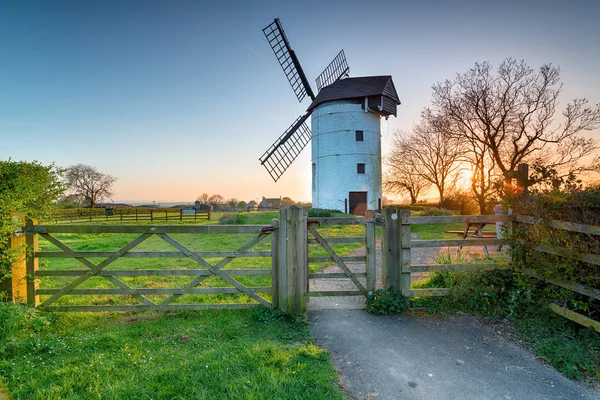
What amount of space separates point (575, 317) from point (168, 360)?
17.0 feet

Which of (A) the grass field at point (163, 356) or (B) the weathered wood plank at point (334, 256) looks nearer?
(A) the grass field at point (163, 356)

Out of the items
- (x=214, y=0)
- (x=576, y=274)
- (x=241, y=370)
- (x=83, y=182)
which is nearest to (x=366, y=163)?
(x=214, y=0)

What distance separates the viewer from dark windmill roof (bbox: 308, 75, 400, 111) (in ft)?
74.2

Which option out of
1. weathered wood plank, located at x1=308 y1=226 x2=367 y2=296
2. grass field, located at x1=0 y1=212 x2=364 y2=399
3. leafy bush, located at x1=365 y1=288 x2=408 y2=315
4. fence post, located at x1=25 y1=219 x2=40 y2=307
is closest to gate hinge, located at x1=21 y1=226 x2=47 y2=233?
fence post, located at x1=25 y1=219 x2=40 y2=307

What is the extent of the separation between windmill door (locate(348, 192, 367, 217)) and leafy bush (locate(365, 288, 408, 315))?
733 inches

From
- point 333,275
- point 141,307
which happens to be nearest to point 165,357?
point 141,307

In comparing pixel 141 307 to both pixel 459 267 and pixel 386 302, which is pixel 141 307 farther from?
pixel 459 267

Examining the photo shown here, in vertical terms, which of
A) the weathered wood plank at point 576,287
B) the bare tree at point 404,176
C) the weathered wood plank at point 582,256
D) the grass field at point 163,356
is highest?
the bare tree at point 404,176

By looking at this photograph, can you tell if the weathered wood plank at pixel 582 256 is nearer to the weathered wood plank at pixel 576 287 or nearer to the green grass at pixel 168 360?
the weathered wood plank at pixel 576 287

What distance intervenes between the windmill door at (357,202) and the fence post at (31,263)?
20.5 m

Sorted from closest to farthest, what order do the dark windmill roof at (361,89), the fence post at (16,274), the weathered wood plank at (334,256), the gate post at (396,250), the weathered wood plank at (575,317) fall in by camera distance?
the weathered wood plank at (575,317) → the fence post at (16,274) → the weathered wood plank at (334,256) → the gate post at (396,250) → the dark windmill roof at (361,89)

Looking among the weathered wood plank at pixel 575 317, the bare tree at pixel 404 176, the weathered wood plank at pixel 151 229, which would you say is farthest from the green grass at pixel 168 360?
the bare tree at pixel 404 176

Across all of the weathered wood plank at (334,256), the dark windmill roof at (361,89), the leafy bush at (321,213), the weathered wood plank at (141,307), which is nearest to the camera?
the weathered wood plank at (141,307)

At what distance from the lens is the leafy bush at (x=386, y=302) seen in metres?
4.86
